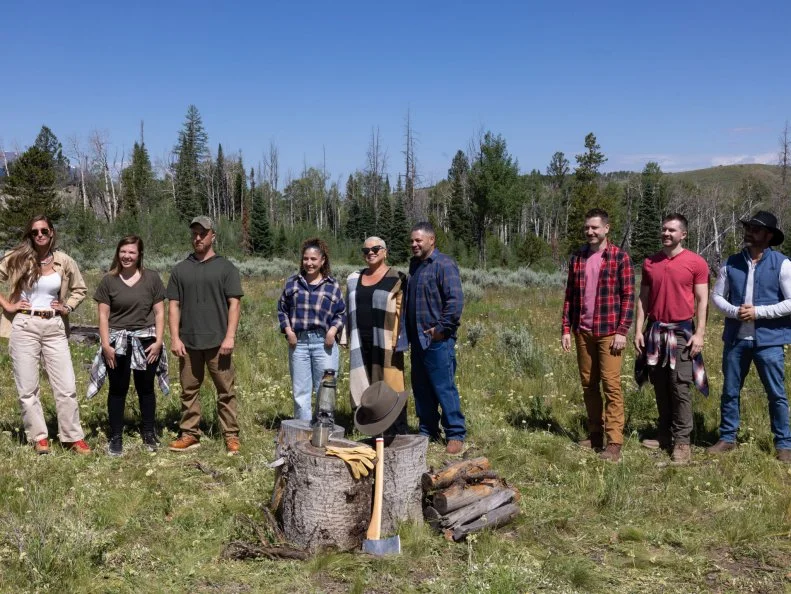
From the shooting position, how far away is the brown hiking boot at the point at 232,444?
5.63m

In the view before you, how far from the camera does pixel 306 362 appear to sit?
5.61 meters

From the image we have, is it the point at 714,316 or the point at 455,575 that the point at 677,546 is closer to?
the point at 455,575

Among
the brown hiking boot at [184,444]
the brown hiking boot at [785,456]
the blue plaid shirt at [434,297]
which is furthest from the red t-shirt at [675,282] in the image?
the brown hiking boot at [184,444]

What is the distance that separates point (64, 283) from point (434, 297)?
3215 millimetres

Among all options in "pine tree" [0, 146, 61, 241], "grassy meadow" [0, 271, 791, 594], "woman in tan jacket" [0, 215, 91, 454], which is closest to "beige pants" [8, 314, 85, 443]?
"woman in tan jacket" [0, 215, 91, 454]

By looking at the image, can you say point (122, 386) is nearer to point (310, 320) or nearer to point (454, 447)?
point (310, 320)

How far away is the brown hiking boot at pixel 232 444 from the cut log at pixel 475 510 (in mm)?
2349

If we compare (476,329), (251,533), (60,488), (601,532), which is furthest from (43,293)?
(476,329)

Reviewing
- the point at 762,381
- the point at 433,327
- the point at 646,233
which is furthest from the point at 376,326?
the point at 646,233

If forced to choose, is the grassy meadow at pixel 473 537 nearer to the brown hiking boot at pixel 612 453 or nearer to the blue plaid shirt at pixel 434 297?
the brown hiking boot at pixel 612 453

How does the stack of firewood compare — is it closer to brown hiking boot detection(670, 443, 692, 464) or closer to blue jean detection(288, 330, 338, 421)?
blue jean detection(288, 330, 338, 421)

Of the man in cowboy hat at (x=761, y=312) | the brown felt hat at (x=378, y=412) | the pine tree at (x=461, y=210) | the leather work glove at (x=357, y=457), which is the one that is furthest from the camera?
the pine tree at (x=461, y=210)

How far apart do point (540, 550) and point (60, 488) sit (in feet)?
11.3

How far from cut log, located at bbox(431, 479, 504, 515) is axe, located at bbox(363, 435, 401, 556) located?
39cm
